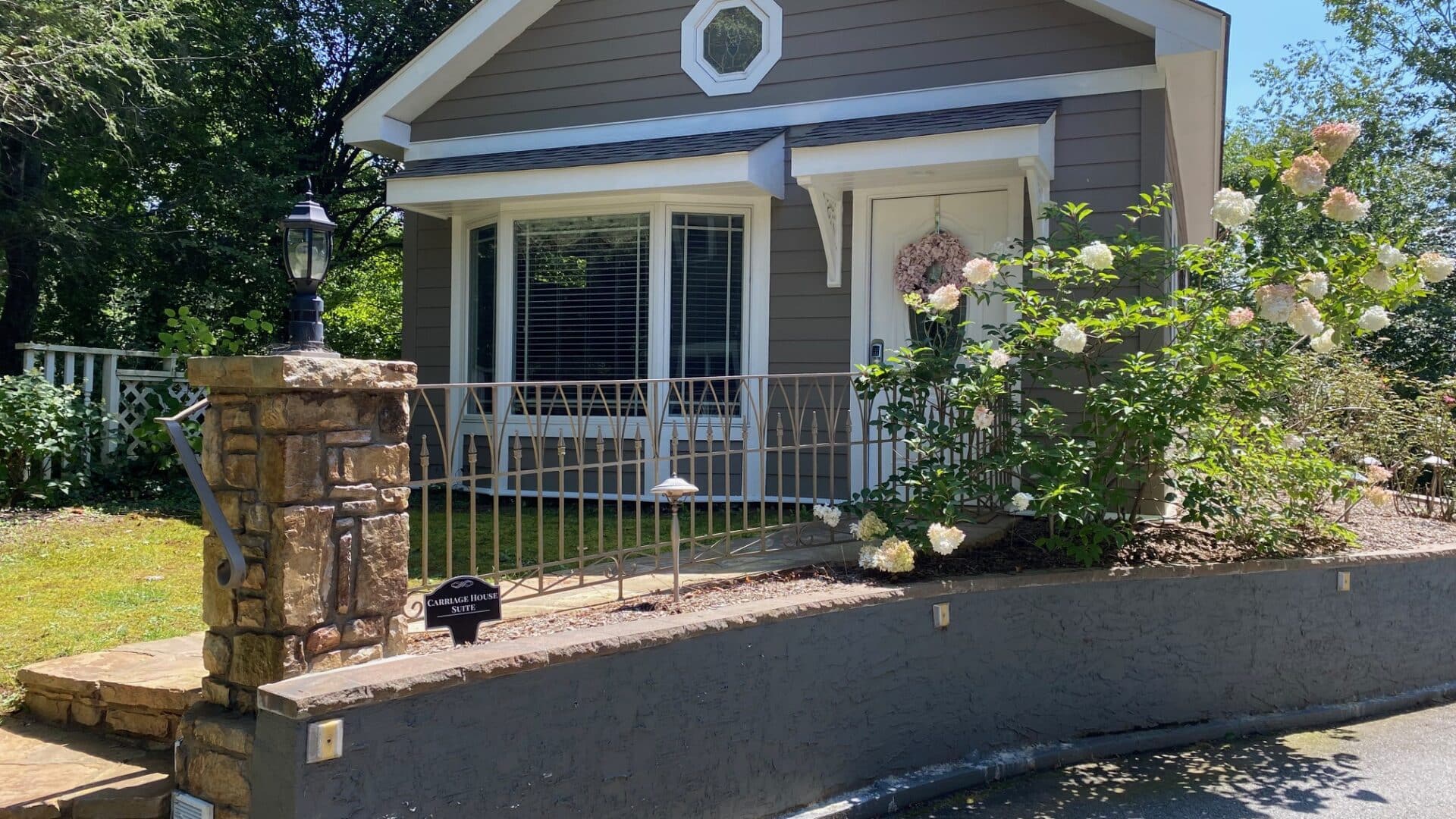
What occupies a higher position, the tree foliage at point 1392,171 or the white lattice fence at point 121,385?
the tree foliage at point 1392,171

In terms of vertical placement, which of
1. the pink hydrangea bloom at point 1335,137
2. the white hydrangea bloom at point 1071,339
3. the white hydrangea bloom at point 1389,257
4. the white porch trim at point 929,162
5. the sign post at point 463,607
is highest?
the white porch trim at point 929,162

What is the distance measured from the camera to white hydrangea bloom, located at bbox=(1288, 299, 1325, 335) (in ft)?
14.0

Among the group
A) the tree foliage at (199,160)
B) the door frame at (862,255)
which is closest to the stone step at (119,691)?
the door frame at (862,255)

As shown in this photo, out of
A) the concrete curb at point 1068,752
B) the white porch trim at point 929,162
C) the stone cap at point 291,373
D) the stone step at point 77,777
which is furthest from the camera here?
the white porch trim at point 929,162

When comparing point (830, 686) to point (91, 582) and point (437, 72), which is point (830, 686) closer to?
point (91, 582)

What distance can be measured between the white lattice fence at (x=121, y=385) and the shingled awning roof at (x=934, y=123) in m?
5.38

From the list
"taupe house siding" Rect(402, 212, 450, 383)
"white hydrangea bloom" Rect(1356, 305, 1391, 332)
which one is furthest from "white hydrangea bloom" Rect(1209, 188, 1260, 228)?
"taupe house siding" Rect(402, 212, 450, 383)

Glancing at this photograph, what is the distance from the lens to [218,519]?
2.76m

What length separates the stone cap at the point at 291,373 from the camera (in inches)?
106

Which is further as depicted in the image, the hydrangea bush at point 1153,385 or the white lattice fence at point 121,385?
the white lattice fence at point 121,385

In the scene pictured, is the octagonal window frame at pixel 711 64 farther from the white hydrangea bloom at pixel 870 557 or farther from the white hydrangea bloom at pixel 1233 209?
the white hydrangea bloom at pixel 870 557

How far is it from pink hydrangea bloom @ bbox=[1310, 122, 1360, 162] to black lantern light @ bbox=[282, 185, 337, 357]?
4.27 m

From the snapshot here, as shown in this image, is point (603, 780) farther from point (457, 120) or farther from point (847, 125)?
point (457, 120)

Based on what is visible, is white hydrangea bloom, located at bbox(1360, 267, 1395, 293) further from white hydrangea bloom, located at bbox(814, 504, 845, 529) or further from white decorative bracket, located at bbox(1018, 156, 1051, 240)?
white hydrangea bloom, located at bbox(814, 504, 845, 529)
